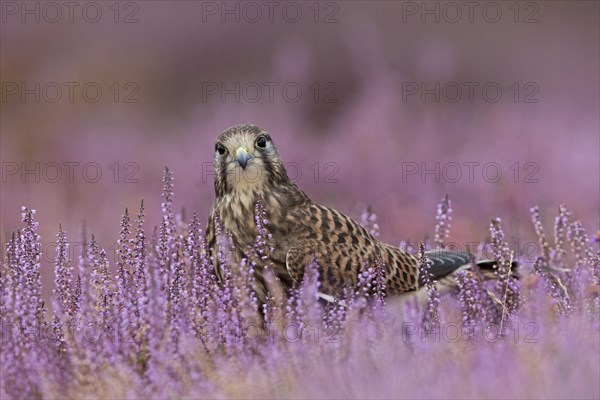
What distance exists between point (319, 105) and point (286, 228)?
7355mm

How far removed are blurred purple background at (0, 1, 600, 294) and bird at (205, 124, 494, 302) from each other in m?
1.17

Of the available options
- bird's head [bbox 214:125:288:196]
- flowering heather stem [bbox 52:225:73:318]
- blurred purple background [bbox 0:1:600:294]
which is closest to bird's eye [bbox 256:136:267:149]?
bird's head [bbox 214:125:288:196]

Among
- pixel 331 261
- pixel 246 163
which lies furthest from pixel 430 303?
pixel 246 163

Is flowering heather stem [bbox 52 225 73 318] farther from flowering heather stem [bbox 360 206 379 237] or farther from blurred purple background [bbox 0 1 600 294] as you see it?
blurred purple background [bbox 0 1 600 294]

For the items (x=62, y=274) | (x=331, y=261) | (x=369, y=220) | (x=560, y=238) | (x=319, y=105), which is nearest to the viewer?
(x=62, y=274)

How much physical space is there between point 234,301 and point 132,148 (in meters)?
6.96

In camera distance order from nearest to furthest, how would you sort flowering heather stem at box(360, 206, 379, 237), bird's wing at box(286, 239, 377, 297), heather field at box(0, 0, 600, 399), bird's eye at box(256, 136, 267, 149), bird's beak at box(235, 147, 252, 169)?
heather field at box(0, 0, 600, 399) < bird's wing at box(286, 239, 377, 297) < bird's beak at box(235, 147, 252, 169) < bird's eye at box(256, 136, 267, 149) < flowering heather stem at box(360, 206, 379, 237)

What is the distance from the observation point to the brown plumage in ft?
15.8

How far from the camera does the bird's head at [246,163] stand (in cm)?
515

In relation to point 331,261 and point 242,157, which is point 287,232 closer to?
point 331,261

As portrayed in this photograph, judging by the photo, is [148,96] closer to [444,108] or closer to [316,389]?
[444,108]

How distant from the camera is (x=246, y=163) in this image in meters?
5.09

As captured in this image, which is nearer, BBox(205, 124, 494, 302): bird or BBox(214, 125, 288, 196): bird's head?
BBox(205, 124, 494, 302): bird

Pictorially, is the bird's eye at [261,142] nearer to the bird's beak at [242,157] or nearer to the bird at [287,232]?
the bird at [287,232]
